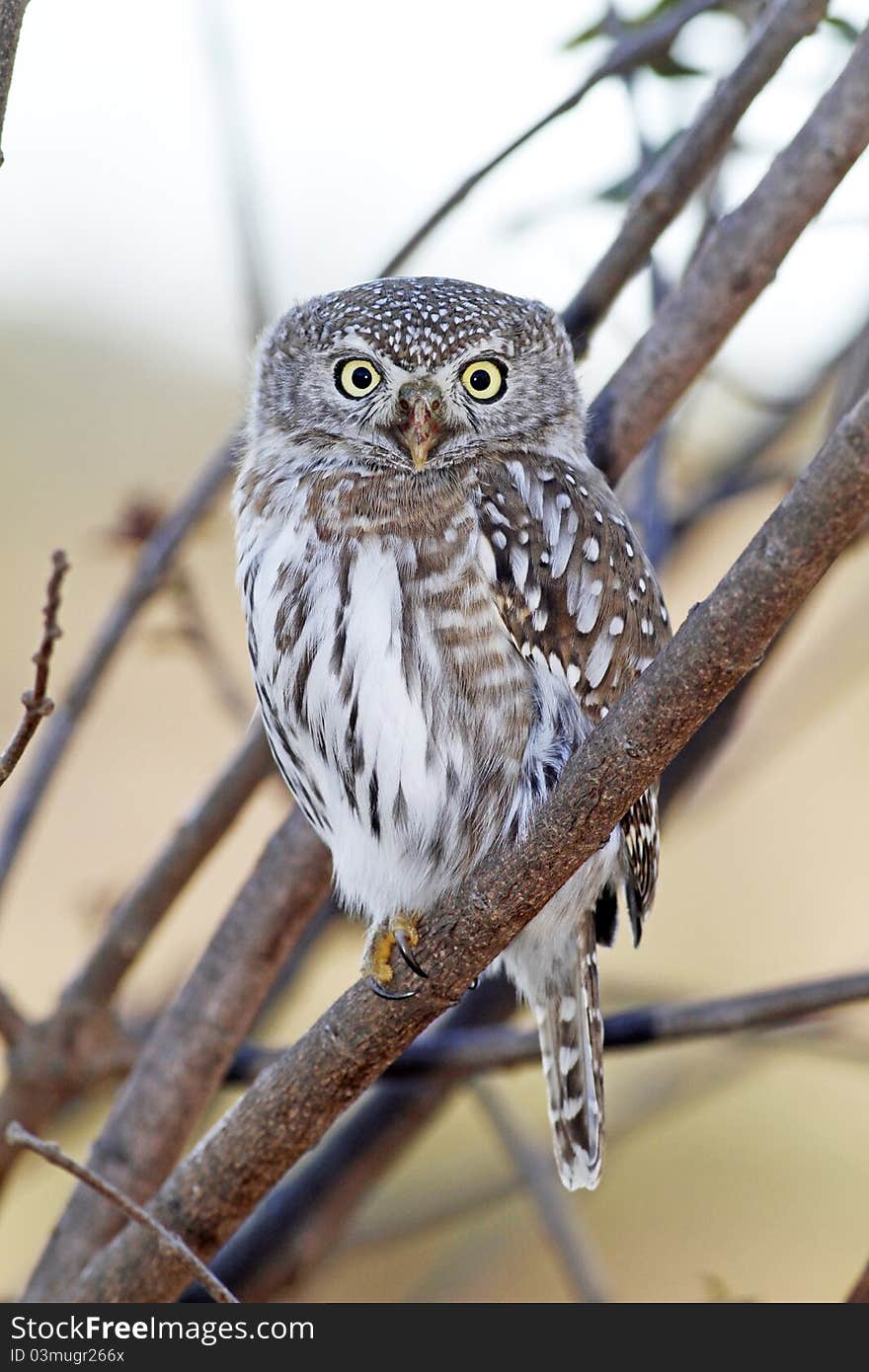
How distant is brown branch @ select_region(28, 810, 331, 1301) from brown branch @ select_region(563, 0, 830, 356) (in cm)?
148

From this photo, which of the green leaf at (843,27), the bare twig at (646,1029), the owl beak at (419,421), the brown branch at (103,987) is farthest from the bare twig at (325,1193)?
the green leaf at (843,27)

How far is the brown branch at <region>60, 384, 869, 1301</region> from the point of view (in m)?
1.79

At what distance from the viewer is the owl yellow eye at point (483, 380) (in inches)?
123

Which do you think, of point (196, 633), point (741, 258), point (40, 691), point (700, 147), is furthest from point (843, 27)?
point (40, 691)

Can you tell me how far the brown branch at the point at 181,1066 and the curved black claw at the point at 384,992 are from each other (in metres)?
0.64

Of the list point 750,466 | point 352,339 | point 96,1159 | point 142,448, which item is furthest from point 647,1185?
point 142,448

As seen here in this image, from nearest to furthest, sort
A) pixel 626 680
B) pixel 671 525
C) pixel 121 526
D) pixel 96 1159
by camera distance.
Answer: pixel 626 680
pixel 96 1159
pixel 121 526
pixel 671 525

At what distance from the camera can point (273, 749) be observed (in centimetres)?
304

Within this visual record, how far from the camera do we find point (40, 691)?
1.96 metres

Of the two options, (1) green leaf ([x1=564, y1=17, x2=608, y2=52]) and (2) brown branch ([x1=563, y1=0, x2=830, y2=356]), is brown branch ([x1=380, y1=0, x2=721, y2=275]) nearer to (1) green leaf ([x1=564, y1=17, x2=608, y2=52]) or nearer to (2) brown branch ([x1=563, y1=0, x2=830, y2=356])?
(1) green leaf ([x1=564, y1=17, x2=608, y2=52])

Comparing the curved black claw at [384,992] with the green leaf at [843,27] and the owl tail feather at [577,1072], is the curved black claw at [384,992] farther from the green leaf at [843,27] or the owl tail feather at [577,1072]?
the green leaf at [843,27]

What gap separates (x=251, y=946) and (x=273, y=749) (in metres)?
0.38

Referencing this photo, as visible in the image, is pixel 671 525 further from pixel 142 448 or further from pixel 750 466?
pixel 142 448

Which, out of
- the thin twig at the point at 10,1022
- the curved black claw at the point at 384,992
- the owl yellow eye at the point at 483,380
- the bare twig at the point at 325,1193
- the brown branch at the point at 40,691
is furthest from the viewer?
the bare twig at the point at 325,1193
